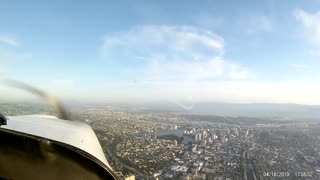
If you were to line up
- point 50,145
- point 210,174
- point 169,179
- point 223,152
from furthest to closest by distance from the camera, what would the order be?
1. point 223,152
2. point 210,174
3. point 169,179
4. point 50,145

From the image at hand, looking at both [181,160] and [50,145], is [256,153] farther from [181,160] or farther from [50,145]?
[50,145]

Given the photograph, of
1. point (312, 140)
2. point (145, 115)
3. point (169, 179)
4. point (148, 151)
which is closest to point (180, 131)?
point (145, 115)

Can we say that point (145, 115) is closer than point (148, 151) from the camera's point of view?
No

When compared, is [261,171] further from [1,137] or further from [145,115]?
[145,115]

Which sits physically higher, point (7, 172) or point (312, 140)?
point (7, 172)

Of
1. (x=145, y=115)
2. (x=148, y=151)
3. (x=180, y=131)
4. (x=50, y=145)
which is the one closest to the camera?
(x=50, y=145)

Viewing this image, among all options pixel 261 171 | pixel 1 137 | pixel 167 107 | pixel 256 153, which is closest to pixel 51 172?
pixel 1 137
